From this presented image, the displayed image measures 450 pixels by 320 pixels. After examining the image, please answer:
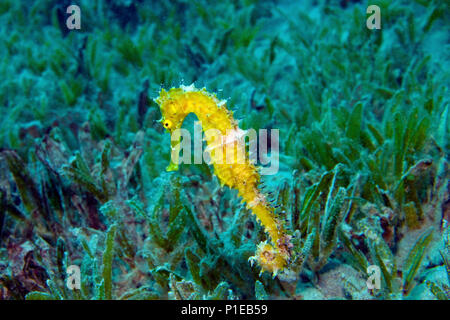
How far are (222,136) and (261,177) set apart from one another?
31 centimetres

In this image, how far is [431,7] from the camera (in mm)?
4645

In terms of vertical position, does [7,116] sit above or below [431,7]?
below

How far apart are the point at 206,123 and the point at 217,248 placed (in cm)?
109

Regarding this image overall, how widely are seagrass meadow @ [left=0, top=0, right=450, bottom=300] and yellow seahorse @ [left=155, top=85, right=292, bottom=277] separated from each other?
6cm

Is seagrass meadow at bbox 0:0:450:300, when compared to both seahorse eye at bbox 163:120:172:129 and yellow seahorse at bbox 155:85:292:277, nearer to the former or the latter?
yellow seahorse at bbox 155:85:292:277

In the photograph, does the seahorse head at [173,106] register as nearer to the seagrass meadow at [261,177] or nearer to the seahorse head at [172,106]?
the seahorse head at [172,106]

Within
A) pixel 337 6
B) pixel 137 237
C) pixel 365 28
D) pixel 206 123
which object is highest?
pixel 337 6

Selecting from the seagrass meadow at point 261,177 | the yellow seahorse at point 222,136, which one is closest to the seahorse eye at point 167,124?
the yellow seahorse at point 222,136

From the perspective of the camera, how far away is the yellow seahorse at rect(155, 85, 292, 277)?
1.60 m

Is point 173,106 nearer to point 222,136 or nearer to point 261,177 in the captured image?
point 222,136

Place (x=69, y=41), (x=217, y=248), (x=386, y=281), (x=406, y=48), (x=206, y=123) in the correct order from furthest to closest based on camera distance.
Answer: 1. (x=69, y=41)
2. (x=406, y=48)
3. (x=217, y=248)
4. (x=386, y=281)
5. (x=206, y=123)
